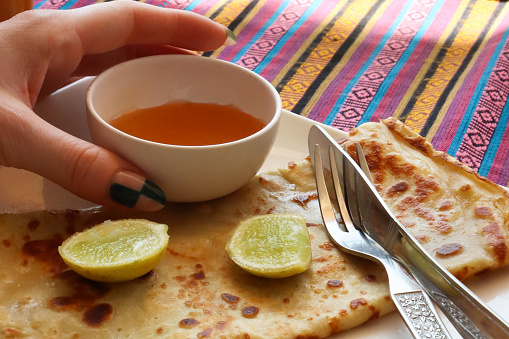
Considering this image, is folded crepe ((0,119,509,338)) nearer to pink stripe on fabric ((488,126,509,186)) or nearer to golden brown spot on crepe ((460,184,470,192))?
golden brown spot on crepe ((460,184,470,192))

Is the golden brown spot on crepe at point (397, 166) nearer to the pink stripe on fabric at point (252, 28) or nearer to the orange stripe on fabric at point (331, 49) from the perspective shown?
the orange stripe on fabric at point (331, 49)

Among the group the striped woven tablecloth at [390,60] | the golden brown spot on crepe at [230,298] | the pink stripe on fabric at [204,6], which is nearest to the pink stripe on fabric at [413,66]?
the striped woven tablecloth at [390,60]

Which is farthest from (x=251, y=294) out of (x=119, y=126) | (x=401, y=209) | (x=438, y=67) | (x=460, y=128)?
(x=438, y=67)

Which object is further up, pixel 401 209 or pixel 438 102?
pixel 401 209

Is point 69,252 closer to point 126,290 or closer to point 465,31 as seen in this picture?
point 126,290

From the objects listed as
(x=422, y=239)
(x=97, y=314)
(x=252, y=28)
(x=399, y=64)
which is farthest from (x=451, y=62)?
(x=97, y=314)
